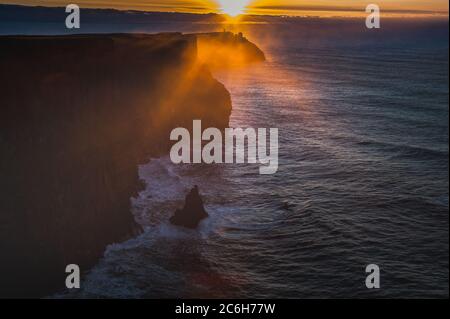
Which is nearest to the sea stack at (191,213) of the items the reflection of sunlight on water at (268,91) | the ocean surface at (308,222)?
the ocean surface at (308,222)

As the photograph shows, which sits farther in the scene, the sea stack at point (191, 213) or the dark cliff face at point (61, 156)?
the sea stack at point (191, 213)

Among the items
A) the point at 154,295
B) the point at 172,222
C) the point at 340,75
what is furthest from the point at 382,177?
the point at 340,75

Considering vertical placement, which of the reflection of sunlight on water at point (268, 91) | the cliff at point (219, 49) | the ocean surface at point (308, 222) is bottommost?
the ocean surface at point (308, 222)

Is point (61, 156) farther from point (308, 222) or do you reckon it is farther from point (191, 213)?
point (308, 222)
